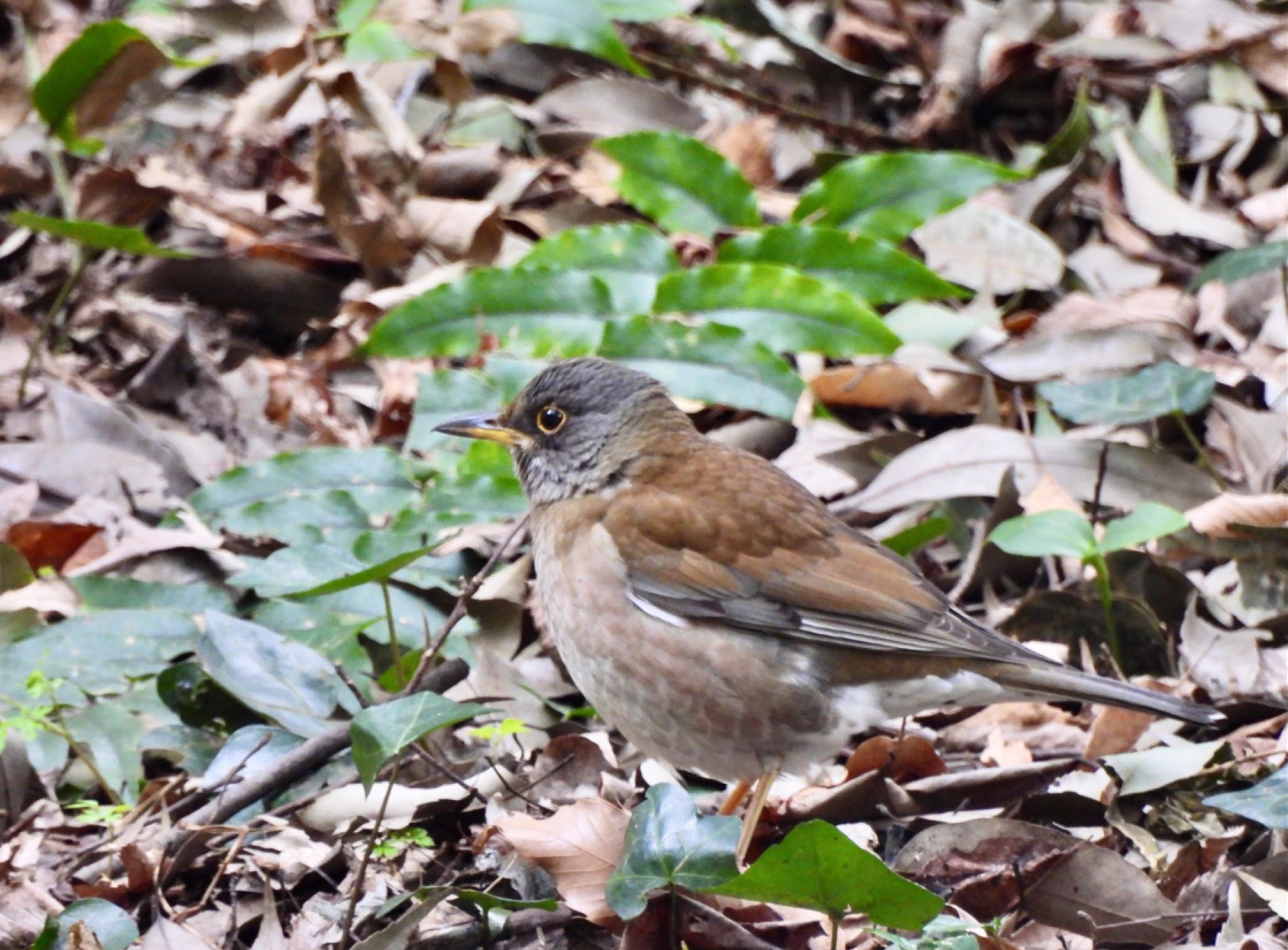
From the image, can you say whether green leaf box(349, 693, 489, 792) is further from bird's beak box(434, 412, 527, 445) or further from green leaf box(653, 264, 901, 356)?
green leaf box(653, 264, 901, 356)

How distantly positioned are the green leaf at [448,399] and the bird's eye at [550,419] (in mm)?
679

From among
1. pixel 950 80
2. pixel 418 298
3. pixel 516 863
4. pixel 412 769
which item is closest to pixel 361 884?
pixel 516 863

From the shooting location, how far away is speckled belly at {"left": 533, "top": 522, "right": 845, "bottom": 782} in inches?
185

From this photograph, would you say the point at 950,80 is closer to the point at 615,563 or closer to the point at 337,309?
the point at 337,309

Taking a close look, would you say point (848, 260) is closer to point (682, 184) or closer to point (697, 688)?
point (682, 184)

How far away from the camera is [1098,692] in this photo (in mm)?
4598

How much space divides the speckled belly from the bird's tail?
1.99 ft

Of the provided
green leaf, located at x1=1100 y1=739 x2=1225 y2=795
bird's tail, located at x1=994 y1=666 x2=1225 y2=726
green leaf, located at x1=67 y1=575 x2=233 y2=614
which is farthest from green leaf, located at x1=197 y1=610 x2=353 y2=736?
green leaf, located at x1=1100 y1=739 x2=1225 y2=795

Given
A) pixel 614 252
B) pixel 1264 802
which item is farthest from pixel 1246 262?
pixel 1264 802

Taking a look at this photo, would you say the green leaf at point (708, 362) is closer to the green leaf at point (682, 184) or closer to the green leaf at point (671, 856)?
the green leaf at point (682, 184)

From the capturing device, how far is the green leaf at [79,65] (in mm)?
6801

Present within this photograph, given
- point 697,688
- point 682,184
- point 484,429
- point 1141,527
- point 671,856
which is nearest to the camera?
point 671,856

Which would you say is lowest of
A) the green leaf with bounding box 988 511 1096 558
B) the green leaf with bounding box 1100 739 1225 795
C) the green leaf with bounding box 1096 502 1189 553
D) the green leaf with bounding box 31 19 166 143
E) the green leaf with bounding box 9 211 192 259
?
the green leaf with bounding box 1100 739 1225 795

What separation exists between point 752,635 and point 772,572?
22cm
